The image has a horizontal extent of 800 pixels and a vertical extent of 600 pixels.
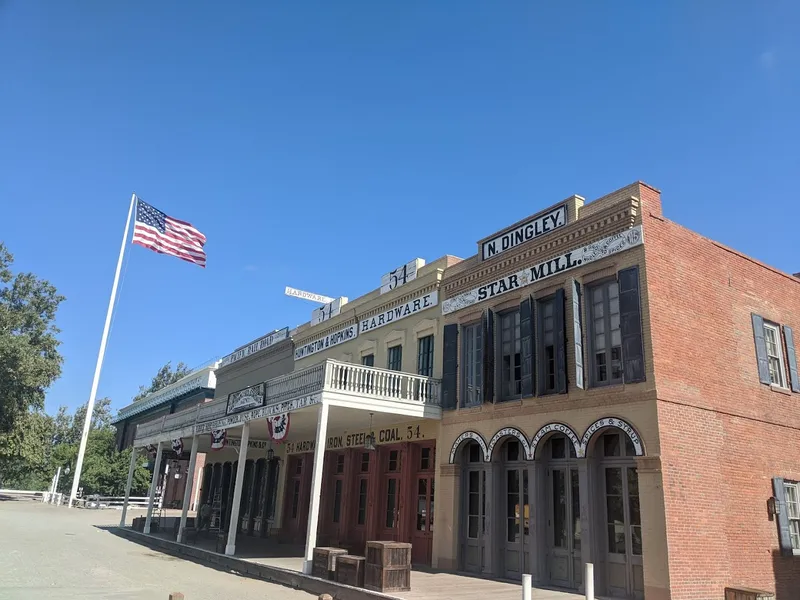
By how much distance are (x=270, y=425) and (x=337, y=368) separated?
10.8 ft

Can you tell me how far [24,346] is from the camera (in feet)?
130

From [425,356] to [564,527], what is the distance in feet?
21.7

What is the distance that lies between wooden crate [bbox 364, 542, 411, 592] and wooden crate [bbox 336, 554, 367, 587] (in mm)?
243

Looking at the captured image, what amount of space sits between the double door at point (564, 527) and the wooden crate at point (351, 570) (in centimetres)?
387

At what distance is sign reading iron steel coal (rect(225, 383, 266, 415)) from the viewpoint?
17.8m

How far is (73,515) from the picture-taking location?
33.5 m

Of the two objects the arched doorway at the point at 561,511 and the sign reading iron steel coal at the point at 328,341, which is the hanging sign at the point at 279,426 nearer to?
the sign reading iron steel coal at the point at 328,341

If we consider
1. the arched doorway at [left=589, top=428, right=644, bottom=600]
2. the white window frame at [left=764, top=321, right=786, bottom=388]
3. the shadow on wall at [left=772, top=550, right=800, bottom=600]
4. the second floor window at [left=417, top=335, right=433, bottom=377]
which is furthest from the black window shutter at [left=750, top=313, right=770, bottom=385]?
the second floor window at [left=417, top=335, right=433, bottom=377]

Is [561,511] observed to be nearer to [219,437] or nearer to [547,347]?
[547,347]

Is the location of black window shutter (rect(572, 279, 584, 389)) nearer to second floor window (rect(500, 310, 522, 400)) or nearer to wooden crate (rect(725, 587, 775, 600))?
second floor window (rect(500, 310, 522, 400))

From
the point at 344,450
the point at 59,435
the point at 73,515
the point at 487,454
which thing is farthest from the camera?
the point at 59,435

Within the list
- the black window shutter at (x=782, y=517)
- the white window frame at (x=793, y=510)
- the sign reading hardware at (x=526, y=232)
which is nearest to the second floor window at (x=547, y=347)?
the sign reading hardware at (x=526, y=232)

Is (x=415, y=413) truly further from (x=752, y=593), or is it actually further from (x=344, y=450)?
(x=752, y=593)

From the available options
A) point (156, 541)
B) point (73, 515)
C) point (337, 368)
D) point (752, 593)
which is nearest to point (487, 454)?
point (337, 368)
